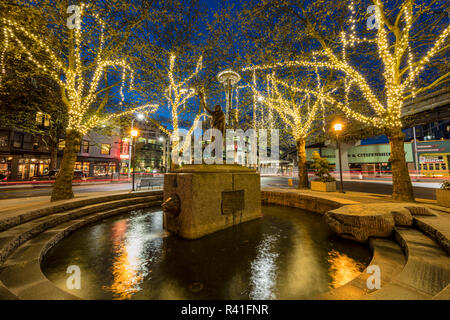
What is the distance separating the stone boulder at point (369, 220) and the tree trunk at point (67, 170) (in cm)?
1011

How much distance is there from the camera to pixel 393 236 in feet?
12.8

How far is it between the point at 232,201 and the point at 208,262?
2.36 meters

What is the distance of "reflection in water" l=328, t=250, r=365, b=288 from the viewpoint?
2631 millimetres

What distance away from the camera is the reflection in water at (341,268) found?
263 cm

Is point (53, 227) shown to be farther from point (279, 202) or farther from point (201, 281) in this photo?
point (279, 202)

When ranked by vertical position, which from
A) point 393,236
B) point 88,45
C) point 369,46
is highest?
point 369,46

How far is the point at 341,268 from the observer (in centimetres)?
298

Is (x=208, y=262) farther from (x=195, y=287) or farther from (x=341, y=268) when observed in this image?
(x=341, y=268)

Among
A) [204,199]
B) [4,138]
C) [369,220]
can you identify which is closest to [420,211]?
[369,220]

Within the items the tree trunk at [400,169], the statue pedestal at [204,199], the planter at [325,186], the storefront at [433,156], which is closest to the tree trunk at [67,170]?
the statue pedestal at [204,199]
